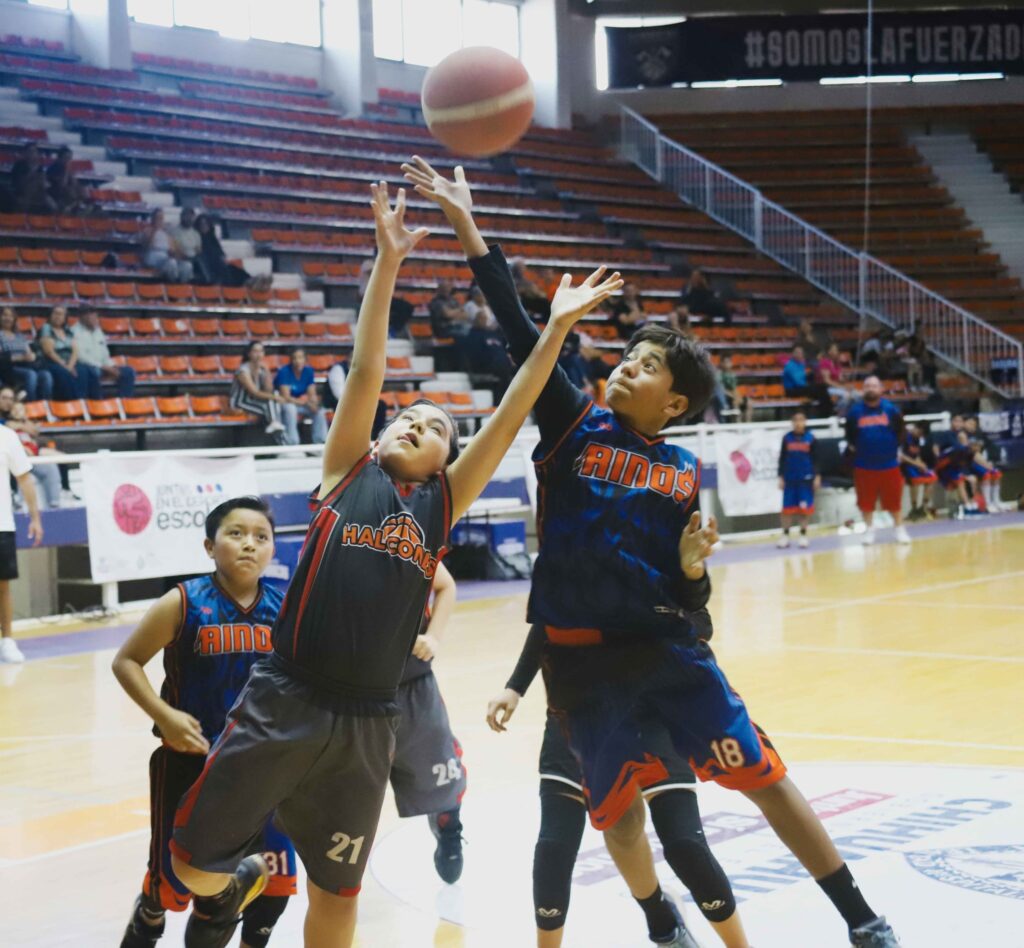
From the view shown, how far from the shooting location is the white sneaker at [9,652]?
9.45m

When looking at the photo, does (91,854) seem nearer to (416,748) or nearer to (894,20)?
(416,748)

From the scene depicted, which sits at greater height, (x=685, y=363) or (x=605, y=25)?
(x=605, y=25)

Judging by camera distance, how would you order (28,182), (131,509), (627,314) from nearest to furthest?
(131,509) → (28,182) → (627,314)

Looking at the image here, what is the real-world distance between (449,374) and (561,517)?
46.9ft

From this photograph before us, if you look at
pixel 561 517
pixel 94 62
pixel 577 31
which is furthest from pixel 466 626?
pixel 577 31

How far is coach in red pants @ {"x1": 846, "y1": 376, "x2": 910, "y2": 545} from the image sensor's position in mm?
14906

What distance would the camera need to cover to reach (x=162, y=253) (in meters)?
17.1

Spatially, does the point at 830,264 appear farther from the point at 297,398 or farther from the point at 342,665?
the point at 342,665

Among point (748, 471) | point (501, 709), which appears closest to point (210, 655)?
point (501, 709)

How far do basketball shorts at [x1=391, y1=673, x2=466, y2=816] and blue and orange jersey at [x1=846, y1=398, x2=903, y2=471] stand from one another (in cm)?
1106

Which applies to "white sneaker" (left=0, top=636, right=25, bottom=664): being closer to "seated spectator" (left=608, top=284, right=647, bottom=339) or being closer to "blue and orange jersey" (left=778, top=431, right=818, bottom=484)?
"blue and orange jersey" (left=778, top=431, right=818, bottom=484)

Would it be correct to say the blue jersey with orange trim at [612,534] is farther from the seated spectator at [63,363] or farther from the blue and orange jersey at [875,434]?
the blue and orange jersey at [875,434]

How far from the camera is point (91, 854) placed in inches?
204

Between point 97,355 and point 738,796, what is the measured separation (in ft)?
33.0
